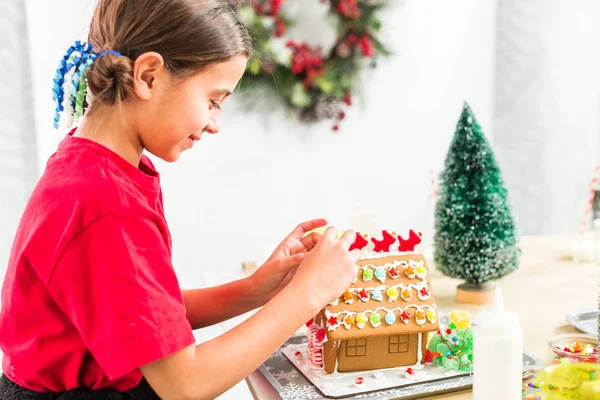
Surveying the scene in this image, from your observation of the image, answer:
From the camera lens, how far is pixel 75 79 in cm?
89

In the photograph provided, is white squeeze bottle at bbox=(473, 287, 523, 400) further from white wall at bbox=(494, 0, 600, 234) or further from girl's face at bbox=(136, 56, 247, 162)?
white wall at bbox=(494, 0, 600, 234)

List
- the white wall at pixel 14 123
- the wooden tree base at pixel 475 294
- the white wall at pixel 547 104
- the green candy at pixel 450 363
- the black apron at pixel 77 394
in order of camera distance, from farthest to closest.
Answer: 1. the white wall at pixel 547 104
2. the white wall at pixel 14 123
3. the wooden tree base at pixel 475 294
4. the green candy at pixel 450 363
5. the black apron at pixel 77 394

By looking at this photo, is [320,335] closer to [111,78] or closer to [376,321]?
[376,321]

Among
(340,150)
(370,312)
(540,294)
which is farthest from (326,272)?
(340,150)

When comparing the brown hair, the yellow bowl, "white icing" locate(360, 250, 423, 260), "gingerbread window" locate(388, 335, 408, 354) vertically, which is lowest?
"gingerbread window" locate(388, 335, 408, 354)

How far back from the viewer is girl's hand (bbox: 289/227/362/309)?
0.93 metres

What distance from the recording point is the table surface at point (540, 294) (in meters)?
1.11

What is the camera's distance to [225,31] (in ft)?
3.03

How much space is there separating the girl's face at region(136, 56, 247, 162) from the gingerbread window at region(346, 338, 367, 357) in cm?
40

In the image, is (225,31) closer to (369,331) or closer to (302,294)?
(302,294)

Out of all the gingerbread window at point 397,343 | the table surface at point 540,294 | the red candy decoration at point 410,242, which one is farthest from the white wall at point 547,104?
the gingerbread window at point 397,343

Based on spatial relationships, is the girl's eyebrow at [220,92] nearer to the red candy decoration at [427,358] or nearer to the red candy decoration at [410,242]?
the red candy decoration at [410,242]

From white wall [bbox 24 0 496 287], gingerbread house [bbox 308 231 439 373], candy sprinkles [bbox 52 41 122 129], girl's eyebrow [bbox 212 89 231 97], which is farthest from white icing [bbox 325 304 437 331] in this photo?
white wall [bbox 24 0 496 287]

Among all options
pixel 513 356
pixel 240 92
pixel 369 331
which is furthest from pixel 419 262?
pixel 240 92
